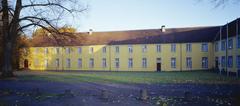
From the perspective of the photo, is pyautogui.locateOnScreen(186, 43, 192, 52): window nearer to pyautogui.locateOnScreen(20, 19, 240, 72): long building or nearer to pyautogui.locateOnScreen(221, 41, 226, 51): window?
pyautogui.locateOnScreen(20, 19, 240, 72): long building

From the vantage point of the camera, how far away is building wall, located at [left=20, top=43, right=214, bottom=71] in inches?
2122

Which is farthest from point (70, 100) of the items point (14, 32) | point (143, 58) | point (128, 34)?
point (128, 34)

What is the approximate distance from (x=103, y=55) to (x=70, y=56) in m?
7.91

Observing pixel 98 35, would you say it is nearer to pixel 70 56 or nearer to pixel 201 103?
pixel 70 56

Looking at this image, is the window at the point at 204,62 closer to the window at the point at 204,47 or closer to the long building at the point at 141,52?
the long building at the point at 141,52

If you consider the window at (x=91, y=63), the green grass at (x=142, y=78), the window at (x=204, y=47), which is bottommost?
the green grass at (x=142, y=78)

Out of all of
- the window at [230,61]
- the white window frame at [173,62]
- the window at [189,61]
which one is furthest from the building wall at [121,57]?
the window at [230,61]

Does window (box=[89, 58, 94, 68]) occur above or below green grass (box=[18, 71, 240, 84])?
above

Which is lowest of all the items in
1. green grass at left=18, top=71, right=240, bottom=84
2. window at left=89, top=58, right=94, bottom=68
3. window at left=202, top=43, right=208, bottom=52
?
green grass at left=18, top=71, right=240, bottom=84

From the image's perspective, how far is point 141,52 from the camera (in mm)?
56719

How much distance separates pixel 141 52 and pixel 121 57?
4137mm

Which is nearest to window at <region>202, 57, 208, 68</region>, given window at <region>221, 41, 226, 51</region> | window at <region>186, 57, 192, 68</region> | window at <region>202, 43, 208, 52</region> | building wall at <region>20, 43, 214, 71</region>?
building wall at <region>20, 43, 214, 71</region>

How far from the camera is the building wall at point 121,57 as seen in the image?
53906 mm

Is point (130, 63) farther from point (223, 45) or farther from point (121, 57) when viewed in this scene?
point (223, 45)
